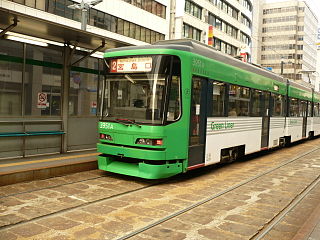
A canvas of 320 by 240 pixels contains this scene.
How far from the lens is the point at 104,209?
19.1 ft

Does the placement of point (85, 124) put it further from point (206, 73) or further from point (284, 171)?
point (284, 171)

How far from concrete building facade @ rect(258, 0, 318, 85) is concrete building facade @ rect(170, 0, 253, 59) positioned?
A: 34367 mm

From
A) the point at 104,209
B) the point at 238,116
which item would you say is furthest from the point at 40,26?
the point at 238,116

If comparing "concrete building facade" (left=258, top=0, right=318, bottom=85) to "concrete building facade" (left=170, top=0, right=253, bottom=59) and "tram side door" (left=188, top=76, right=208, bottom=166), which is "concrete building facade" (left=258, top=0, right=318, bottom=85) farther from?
"tram side door" (left=188, top=76, right=208, bottom=166)

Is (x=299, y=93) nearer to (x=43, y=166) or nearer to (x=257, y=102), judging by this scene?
(x=257, y=102)

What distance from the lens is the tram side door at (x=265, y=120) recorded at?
12406 millimetres

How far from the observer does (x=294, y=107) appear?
1658cm

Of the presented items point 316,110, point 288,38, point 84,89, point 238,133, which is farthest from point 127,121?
point 288,38

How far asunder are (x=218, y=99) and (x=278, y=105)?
605cm

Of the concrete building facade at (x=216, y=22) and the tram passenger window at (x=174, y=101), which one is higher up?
the concrete building facade at (x=216, y=22)

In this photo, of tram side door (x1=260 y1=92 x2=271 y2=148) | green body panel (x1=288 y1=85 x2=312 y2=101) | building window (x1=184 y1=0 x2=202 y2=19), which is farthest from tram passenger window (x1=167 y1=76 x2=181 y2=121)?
building window (x1=184 y1=0 x2=202 y2=19)

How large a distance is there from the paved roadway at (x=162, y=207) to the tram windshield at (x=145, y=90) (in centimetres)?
156

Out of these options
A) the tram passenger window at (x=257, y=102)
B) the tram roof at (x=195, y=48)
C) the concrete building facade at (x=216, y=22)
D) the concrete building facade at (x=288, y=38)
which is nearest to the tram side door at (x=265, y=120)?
the tram passenger window at (x=257, y=102)

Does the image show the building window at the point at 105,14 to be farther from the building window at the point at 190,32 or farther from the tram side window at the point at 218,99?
the tram side window at the point at 218,99
